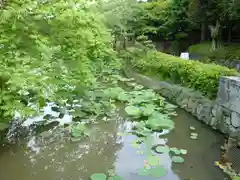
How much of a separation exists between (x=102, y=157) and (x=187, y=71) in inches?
144

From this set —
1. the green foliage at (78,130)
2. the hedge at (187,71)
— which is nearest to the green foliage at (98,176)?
the green foliage at (78,130)

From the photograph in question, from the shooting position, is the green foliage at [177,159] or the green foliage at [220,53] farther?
the green foliage at [220,53]

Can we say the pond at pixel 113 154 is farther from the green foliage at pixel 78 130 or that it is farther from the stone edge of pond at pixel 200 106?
the stone edge of pond at pixel 200 106

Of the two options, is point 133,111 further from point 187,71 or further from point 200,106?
point 187,71

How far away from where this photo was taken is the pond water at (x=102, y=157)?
4.27m

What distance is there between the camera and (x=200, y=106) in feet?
21.3

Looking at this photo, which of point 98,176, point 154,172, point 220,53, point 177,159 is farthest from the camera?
point 220,53

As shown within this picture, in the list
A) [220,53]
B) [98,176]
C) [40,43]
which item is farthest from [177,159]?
[220,53]

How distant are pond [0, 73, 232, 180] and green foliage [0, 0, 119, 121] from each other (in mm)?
1268

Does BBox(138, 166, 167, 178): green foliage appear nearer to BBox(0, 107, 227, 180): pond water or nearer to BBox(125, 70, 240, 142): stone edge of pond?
BBox(0, 107, 227, 180): pond water

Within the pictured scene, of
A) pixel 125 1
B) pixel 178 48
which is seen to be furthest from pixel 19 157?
pixel 178 48

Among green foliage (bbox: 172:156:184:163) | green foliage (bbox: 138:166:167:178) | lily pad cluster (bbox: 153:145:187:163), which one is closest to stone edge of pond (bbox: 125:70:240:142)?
lily pad cluster (bbox: 153:145:187:163)

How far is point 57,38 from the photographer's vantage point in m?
3.61

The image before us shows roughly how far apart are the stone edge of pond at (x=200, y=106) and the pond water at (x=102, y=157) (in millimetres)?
260
